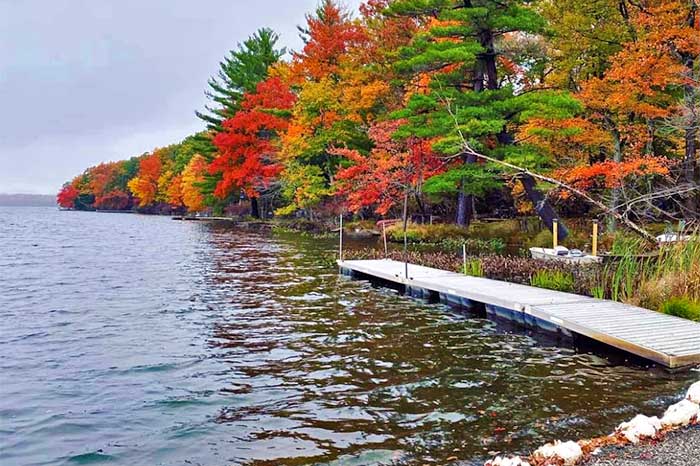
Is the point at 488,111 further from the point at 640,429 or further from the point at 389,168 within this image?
the point at 640,429

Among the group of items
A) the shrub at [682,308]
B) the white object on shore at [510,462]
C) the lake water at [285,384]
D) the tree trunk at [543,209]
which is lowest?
the lake water at [285,384]

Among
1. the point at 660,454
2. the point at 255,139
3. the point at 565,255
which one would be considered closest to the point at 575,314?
the point at 660,454

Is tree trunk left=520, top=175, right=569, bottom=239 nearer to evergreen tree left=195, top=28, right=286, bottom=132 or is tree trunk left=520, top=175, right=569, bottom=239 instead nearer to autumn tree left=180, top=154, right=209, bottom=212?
evergreen tree left=195, top=28, right=286, bottom=132

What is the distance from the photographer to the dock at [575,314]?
21.8 ft

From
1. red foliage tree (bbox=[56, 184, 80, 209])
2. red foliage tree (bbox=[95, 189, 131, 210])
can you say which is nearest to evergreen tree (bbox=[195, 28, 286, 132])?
red foliage tree (bbox=[95, 189, 131, 210])

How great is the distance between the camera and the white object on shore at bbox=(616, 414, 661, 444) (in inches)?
168

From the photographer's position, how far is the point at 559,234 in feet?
66.8

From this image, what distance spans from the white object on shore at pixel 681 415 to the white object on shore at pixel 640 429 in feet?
0.35

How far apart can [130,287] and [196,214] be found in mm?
51642

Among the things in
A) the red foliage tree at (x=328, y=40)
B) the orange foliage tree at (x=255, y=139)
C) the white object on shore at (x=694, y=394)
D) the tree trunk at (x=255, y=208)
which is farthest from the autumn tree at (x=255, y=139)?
the white object on shore at (x=694, y=394)

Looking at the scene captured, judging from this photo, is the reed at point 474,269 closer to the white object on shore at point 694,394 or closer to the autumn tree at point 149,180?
the white object on shore at point 694,394

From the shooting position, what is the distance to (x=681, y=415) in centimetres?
454

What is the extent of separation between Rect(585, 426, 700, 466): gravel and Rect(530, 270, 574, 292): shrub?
21.3ft

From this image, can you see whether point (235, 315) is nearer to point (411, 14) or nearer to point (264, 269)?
point (264, 269)
